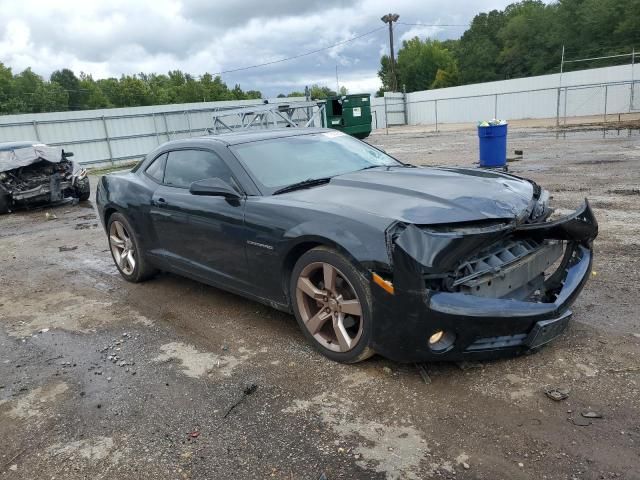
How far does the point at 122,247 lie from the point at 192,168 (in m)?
1.63

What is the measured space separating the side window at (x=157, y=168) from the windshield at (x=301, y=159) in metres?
1.09

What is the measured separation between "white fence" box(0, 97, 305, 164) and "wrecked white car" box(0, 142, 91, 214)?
9.58 meters

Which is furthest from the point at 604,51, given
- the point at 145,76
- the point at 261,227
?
the point at 145,76

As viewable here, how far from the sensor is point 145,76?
107688 millimetres

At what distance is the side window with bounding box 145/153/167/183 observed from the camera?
5.14 meters

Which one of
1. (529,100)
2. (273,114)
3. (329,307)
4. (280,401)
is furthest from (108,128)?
(529,100)

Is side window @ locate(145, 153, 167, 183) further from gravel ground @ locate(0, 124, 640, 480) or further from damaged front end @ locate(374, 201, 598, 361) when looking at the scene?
damaged front end @ locate(374, 201, 598, 361)

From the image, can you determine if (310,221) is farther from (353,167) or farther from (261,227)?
(353,167)

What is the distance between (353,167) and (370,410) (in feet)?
7.39

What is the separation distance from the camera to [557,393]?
293cm

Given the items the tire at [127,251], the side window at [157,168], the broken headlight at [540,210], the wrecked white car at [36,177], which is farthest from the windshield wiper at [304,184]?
the wrecked white car at [36,177]

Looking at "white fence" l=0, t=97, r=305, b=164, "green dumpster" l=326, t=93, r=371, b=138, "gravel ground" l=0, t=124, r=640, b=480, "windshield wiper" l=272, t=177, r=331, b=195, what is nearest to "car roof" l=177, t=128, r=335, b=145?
"windshield wiper" l=272, t=177, r=331, b=195

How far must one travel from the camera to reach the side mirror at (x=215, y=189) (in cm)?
395

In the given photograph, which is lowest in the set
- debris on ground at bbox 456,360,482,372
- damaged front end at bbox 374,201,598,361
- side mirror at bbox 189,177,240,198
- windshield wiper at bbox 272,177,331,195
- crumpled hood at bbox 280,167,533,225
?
debris on ground at bbox 456,360,482,372
